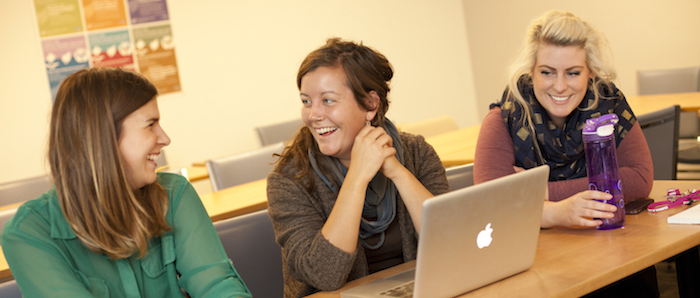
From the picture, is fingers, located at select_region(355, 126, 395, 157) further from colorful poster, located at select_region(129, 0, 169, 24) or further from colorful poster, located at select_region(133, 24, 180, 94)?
colorful poster, located at select_region(129, 0, 169, 24)

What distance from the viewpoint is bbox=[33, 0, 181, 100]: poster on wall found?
15.4 feet

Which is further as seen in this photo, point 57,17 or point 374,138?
point 57,17

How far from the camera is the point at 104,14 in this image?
15.9 feet

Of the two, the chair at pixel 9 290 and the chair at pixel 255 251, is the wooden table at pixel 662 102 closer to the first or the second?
the chair at pixel 255 251

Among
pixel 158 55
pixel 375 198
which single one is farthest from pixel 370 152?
pixel 158 55

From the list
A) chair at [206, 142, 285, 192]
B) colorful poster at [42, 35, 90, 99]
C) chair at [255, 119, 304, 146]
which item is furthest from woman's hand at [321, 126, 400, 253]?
colorful poster at [42, 35, 90, 99]

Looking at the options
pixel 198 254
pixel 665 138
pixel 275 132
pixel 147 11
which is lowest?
pixel 275 132

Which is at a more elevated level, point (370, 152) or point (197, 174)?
point (370, 152)

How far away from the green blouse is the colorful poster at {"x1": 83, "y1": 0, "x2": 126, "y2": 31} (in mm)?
3823

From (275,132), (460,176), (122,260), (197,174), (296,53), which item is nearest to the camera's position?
(122,260)

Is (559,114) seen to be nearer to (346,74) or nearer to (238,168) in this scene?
(346,74)

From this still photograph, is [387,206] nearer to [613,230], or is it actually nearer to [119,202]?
[613,230]

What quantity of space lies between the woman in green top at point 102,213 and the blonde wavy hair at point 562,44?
1.13 metres

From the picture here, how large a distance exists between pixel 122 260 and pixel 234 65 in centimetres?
408
